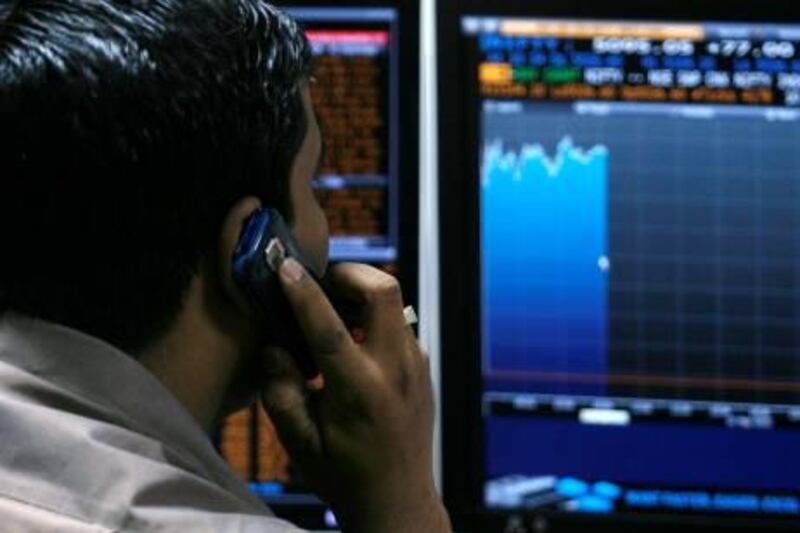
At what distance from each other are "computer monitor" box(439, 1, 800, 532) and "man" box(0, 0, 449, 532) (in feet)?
1.69

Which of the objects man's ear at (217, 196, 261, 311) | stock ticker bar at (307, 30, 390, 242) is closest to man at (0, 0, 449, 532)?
man's ear at (217, 196, 261, 311)

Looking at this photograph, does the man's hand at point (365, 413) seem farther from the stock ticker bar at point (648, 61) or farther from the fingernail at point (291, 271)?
the stock ticker bar at point (648, 61)

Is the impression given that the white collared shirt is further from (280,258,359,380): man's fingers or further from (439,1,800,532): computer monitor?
(439,1,800,532): computer monitor

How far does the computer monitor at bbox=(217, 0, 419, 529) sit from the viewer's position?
1.57 m

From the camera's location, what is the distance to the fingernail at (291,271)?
1.03 meters

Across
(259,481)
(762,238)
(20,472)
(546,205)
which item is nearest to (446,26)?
(546,205)

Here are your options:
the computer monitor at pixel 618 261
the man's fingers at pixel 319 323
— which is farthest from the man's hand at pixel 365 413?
the computer monitor at pixel 618 261

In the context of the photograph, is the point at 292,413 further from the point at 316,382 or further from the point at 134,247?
the point at 134,247

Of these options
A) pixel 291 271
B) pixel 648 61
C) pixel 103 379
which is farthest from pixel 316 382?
pixel 648 61

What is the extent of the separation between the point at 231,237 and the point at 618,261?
0.65m

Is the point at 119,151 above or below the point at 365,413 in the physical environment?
above

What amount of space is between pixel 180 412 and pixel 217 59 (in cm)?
23

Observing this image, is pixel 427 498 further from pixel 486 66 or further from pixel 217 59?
pixel 486 66

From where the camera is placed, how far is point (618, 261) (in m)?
1.55
